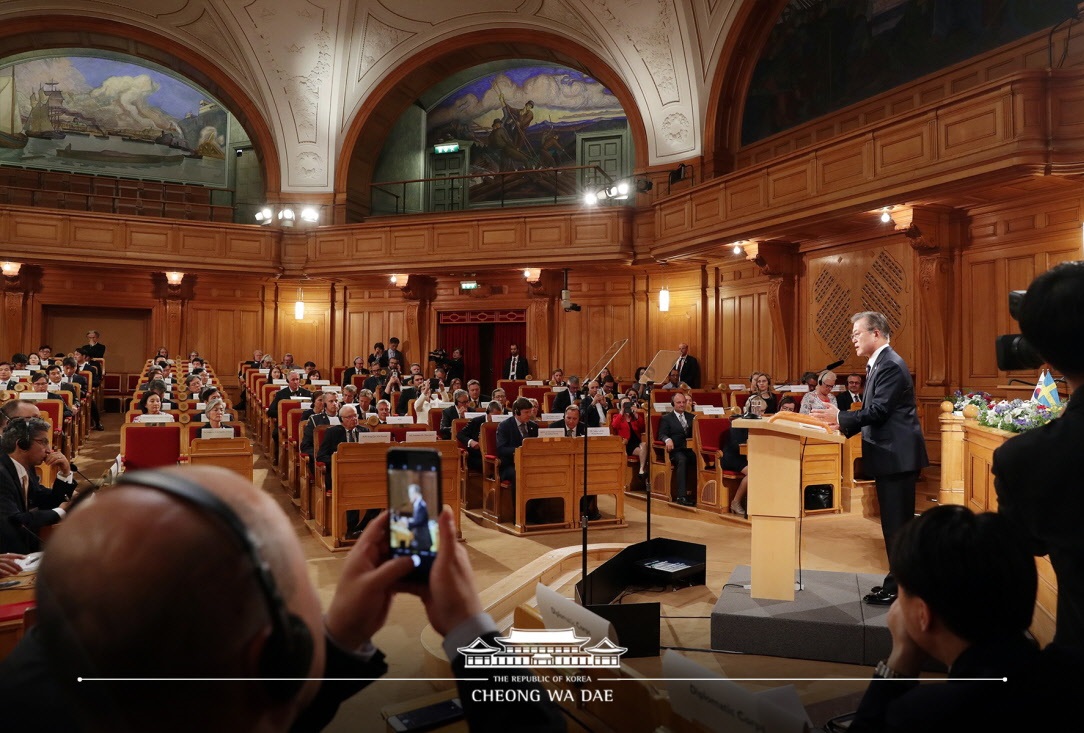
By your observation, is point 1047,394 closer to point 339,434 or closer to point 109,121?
point 339,434

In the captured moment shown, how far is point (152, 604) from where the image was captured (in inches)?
19.4

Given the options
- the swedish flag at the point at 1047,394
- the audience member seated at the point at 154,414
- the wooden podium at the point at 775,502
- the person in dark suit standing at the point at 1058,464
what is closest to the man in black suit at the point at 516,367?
the audience member seated at the point at 154,414

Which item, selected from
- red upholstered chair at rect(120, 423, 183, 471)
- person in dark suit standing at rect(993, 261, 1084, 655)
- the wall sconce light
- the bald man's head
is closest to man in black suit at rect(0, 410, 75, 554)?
red upholstered chair at rect(120, 423, 183, 471)

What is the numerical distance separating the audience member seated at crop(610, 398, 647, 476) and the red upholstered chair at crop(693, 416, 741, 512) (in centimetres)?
68

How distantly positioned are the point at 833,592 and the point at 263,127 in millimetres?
14838

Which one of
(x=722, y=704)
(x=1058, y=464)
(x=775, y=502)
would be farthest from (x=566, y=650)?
(x=775, y=502)

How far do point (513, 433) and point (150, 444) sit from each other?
113 inches

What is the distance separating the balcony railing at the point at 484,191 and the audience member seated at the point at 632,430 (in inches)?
345

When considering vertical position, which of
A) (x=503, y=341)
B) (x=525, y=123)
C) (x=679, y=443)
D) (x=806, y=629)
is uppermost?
(x=525, y=123)

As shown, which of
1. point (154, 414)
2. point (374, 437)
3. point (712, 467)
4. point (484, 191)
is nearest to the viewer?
point (374, 437)

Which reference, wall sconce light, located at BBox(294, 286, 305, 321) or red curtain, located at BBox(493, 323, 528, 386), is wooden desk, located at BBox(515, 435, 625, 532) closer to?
red curtain, located at BBox(493, 323, 528, 386)

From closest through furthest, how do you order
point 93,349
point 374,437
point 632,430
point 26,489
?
point 26,489
point 374,437
point 632,430
point 93,349

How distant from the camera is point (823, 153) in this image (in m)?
8.44

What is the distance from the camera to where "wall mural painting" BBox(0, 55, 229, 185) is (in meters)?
16.0
